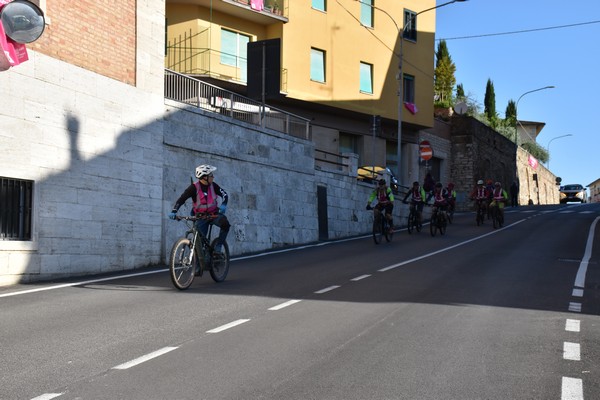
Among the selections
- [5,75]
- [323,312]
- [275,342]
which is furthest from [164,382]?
[5,75]

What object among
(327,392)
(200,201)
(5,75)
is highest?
(5,75)

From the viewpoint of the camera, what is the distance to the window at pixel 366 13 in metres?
38.4

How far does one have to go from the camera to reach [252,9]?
31859mm

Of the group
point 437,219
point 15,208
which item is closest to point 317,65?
point 437,219

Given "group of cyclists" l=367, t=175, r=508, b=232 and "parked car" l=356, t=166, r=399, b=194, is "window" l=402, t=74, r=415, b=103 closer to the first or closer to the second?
"parked car" l=356, t=166, r=399, b=194

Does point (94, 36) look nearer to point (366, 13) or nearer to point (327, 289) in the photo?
point (327, 289)

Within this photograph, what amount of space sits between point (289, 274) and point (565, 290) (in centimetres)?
471

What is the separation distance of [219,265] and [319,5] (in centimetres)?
2527

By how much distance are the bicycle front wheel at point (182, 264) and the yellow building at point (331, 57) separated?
19426 mm

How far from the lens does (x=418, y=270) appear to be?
1461 centimetres

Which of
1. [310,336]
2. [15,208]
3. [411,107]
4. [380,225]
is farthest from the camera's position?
[411,107]

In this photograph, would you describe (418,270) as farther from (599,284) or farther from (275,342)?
(275,342)

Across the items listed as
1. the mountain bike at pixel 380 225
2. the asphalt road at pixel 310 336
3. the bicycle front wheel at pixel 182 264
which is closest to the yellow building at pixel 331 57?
the mountain bike at pixel 380 225

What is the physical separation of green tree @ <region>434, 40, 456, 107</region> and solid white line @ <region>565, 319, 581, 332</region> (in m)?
52.8
